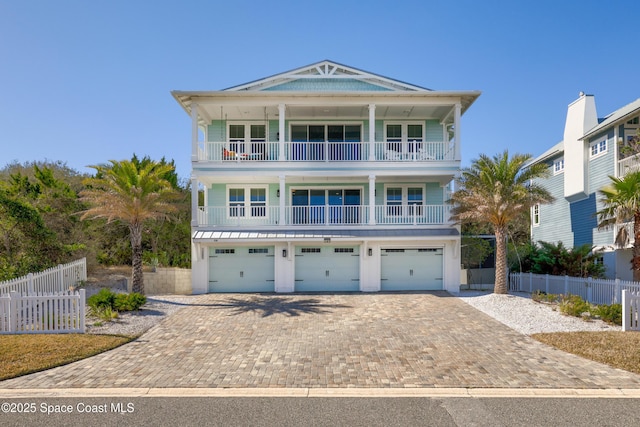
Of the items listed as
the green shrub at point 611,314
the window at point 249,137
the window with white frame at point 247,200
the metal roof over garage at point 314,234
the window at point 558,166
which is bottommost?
the green shrub at point 611,314

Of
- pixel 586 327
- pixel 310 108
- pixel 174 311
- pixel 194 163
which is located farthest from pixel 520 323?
pixel 194 163

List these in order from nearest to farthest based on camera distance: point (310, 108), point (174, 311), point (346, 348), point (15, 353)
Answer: point (15, 353), point (346, 348), point (174, 311), point (310, 108)

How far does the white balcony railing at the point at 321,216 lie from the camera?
60.3ft

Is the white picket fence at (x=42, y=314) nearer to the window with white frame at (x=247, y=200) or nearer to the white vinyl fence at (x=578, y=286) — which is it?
the window with white frame at (x=247, y=200)

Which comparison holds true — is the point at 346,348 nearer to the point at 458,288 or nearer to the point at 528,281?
the point at 458,288

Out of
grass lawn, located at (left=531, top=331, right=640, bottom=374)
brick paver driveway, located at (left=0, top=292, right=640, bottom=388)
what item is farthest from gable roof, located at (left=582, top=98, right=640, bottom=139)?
brick paver driveway, located at (left=0, top=292, right=640, bottom=388)

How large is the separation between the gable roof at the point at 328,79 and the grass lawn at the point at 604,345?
1368cm

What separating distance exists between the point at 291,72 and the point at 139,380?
53.9 ft

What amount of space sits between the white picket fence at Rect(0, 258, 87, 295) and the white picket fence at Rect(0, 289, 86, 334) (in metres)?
0.62

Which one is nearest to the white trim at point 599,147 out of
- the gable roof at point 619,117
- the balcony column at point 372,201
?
the gable roof at point 619,117

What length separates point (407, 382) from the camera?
7090 millimetres

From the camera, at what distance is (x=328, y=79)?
19.8 meters

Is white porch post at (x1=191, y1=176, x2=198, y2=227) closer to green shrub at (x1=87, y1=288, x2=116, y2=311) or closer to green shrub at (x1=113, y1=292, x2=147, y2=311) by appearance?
green shrub at (x1=113, y1=292, x2=147, y2=311)

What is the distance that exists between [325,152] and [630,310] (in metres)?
13.3
